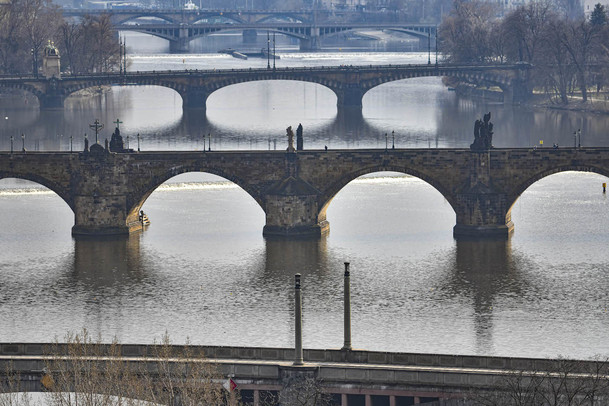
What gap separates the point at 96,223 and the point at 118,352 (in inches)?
1624

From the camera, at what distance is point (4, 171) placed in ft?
322

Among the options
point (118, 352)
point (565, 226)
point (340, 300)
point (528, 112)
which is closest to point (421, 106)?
point (528, 112)

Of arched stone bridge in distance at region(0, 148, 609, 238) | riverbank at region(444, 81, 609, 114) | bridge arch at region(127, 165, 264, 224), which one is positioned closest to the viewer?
arched stone bridge in distance at region(0, 148, 609, 238)

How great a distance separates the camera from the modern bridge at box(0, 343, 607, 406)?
54562mm

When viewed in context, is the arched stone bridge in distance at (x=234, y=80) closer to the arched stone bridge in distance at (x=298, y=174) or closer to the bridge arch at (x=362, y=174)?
the arched stone bridge in distance at (x=298, y=174)

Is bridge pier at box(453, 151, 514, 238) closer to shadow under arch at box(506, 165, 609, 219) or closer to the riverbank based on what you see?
shadow under arch at box(506, 165, 609, 219)

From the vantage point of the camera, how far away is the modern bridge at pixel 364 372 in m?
Answer: 54.6

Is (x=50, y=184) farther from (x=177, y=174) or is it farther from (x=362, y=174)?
(x=362, y=174)

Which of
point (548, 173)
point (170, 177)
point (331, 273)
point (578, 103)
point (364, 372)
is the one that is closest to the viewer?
point (364, 372)

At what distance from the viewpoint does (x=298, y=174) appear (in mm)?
96875

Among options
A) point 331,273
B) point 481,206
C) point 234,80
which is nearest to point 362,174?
point 481,206

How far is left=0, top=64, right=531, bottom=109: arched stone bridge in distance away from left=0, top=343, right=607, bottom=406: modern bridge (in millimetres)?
128260

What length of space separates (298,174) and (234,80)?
92806mm

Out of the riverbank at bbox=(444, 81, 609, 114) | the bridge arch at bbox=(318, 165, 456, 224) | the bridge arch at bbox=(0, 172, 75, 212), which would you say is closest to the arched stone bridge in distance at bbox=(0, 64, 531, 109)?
the riverbank at bbox=(444, 81, 609, 114)
